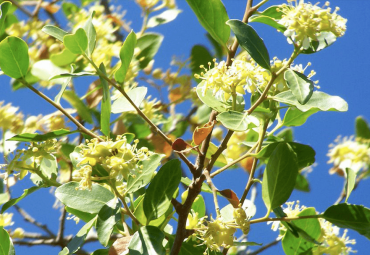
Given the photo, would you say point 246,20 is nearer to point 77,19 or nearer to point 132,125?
point 132,125

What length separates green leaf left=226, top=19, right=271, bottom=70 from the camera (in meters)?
0.85

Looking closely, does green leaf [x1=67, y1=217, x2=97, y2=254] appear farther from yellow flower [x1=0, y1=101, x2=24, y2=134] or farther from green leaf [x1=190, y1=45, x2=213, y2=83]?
green leaf [x1=190, y1=45, x2=213, y2=83]

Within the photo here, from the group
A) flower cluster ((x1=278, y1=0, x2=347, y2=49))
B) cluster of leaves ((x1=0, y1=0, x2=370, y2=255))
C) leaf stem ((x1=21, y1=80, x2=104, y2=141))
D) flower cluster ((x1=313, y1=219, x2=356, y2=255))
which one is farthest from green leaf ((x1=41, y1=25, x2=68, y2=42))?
flower cluster ((x1=313, y1=219, x2=356, y2=255))

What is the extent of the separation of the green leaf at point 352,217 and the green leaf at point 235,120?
244mm

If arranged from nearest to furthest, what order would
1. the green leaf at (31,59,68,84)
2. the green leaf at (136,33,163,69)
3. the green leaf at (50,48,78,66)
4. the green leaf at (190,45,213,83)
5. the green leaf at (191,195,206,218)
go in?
the green leaf at (191,195,206,218), the green leaf at (50,48,78,66), the green leaf at (31,59,68,84), the green leaf at (136,33,163,69), the green leaf at (190,45,213,83)

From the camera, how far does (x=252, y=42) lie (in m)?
0.86

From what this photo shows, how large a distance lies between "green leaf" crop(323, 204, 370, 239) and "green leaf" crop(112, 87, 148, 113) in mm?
444

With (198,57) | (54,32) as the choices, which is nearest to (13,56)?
(54,32)

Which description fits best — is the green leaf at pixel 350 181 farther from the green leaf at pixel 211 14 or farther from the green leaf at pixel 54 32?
the green leaf at pixel 54 32

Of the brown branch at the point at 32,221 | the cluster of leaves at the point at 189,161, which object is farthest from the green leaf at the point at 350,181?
the brown branch at the point at 32,221

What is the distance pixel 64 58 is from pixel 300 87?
2.79 feet

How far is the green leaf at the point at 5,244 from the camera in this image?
101 cm

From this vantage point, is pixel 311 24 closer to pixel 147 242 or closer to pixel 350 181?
pixel 350 181

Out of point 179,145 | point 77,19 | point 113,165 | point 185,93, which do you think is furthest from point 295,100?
point 77,19
